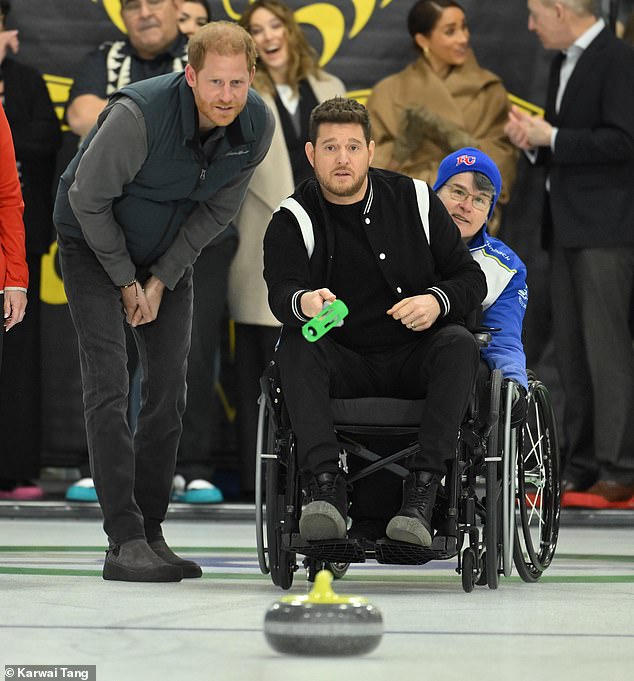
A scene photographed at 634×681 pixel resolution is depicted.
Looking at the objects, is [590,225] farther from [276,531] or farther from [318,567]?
[276,531]

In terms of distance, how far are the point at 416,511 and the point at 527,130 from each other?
8.81 ft

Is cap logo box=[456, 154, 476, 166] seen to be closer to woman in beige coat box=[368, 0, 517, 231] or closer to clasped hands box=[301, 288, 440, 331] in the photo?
clasped hands box=[301, 288, 440, 331]

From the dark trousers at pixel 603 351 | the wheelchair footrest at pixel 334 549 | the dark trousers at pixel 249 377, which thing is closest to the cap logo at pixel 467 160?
the wheelchair footrest at pixel 334 549

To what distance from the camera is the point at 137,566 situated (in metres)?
3.49

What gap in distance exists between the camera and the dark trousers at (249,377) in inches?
225

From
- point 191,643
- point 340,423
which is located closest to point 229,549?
point 340,423

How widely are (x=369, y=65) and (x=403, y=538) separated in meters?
3.13

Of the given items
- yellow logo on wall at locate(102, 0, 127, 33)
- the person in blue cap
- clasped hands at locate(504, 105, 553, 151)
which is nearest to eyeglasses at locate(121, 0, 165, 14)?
yellow logo on wall at locate(102, 0, 127, 33)

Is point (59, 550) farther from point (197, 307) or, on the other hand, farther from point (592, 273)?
point (592, 273)

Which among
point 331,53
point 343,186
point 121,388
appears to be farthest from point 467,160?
point 331,53

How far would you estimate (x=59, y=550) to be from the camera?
4.31 m

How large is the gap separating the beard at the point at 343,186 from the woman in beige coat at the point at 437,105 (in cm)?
223

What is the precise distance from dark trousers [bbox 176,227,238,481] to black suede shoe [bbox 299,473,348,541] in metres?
2.44

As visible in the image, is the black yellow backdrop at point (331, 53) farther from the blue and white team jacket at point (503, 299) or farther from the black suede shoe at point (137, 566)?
the black suede shoe at point (137, 566)
